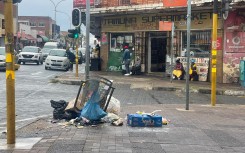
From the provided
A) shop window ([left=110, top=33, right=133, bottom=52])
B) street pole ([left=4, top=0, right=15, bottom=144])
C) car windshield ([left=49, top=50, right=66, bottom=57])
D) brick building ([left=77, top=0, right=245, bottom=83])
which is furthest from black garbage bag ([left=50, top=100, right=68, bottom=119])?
A: car windshield ([left=49, top=50, right=66, bottom=57])

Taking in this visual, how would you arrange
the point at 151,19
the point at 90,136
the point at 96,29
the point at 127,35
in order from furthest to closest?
1. the point at 96,29
2. the point at 127,35
3. the point at 151,19
4. the point at 90,136

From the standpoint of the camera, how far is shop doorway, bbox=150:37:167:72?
26.7 meters

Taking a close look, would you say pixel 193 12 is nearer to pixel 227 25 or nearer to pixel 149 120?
pixel 227 25

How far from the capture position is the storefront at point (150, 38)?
23.9 m

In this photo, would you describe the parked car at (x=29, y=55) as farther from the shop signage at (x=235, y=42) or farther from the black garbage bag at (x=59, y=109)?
the black garbage bag at (x=59, y=109)

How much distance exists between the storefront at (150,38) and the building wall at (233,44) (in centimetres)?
57

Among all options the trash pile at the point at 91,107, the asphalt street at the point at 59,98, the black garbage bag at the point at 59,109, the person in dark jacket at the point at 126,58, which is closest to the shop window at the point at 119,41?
the person in dark jacket at the point at 126,58

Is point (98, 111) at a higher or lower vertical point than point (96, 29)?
lower

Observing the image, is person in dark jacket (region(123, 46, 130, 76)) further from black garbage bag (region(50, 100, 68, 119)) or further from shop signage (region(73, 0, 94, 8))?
black garbage bag (region(50, 100, 68, 119))

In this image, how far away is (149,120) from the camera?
9.51 m

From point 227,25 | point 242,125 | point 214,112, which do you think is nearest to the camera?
point 242,125

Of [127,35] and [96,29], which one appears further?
[96,29]

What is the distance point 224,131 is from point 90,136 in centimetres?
295

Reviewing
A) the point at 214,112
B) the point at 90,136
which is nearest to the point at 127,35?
the point at 214,112
